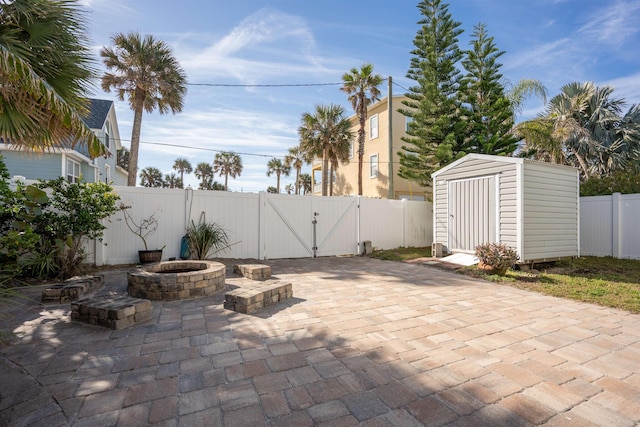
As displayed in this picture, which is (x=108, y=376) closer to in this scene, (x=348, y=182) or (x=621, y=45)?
(x=621, y=45)

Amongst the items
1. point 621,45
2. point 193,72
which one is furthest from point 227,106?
point 621,45

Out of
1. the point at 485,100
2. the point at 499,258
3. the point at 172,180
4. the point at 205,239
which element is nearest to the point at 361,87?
the point at 485,100

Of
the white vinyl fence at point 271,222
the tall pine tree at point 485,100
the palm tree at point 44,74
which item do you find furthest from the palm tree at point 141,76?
the tall pine tree at point 485,100

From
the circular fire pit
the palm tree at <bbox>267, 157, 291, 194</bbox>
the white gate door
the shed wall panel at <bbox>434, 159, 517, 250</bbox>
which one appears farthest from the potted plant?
the palm tree at <bbox>267, 157, 291, 194</bbox>

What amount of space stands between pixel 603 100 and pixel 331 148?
1242 cm

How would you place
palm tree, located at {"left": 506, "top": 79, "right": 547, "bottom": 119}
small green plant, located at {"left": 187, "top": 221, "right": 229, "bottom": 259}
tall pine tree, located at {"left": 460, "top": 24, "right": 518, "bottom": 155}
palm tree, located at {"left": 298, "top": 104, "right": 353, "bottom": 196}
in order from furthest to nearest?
palm tree, located at {"left": 298, "top": 104, "right": 353, "bottom": 196}, palm tree, located at {"left": 506, "top": 79, "right": 547, "bottom": 119}, tall pine tree, located at {"left": 460, "top": 24, "right": 518, "bottom": 155}, small green plant, located at {"left": 187, "top": 221, "right": 229, "bottom": 259}

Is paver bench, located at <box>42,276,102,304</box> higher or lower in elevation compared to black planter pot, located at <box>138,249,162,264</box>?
lower

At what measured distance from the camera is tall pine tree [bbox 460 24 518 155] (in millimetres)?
11445

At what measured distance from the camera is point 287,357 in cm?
251

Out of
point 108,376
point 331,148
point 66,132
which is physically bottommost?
point 108,376

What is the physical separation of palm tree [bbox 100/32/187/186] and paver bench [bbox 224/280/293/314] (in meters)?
9.38

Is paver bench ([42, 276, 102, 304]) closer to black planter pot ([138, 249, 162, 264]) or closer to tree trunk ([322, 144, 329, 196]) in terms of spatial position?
black planter pot ([138, 249, 162, 264])

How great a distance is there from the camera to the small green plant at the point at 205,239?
7129 millimetres

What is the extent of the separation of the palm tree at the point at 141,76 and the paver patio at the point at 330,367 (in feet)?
31.0
